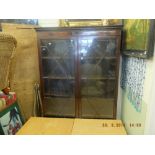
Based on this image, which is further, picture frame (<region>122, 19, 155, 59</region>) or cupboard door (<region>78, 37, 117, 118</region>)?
cupboard door (<region>78, 37, 117, 118</region>)

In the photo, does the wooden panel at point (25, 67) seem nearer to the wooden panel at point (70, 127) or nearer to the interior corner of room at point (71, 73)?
the interior corner of room at point (71, 73)

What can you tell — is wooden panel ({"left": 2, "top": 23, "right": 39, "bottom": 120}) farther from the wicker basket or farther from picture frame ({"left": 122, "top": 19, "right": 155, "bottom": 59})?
the wicker basket

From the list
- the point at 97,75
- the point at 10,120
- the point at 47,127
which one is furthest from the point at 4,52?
the point at 97,75

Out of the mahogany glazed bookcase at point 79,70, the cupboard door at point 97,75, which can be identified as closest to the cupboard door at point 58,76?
the mahogany glazed bookcase at point 79,70

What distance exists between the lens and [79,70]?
176 cm

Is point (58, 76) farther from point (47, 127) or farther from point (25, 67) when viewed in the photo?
point (47, 127)

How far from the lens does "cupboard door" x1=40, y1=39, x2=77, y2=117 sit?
5.81 feet

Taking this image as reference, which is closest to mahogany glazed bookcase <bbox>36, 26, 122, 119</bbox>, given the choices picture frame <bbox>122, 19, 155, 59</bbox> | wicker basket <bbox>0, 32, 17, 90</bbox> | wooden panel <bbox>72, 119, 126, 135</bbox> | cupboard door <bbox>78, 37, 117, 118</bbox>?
cupboard door <bbox>78, 37, 117, 118</bbox>

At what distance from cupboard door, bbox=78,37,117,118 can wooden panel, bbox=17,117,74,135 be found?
47 centimetres
